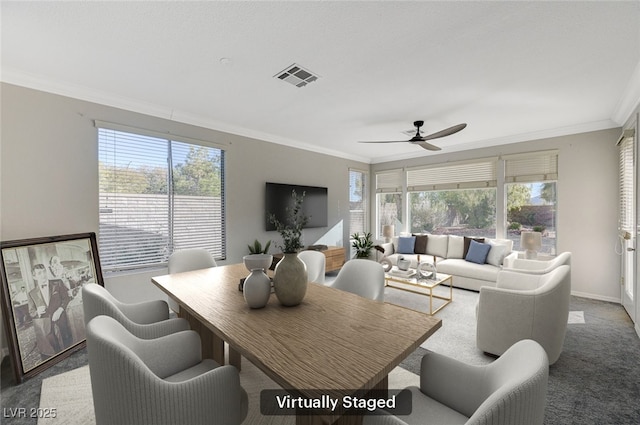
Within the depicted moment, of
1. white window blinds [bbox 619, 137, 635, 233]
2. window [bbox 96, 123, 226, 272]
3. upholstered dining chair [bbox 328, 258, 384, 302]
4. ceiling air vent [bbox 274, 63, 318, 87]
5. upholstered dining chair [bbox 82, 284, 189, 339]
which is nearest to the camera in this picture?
upholstered dining chair [bbox 82, 284, 189, 339]

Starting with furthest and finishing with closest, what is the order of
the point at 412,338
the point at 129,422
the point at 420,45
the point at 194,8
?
the point at 420,45 → the point at 194,8 → the point at 412,338 → the point at 129,422

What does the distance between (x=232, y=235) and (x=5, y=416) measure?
2.61 meters

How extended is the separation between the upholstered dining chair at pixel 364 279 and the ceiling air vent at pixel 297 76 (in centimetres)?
173

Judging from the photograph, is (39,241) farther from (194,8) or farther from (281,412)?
(281,412)

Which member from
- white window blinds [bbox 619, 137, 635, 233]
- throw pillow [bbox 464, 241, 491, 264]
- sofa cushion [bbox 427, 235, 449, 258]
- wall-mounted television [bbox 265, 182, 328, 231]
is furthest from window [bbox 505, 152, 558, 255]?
wall-mounted television [bbox 265, 182, 328, 231]

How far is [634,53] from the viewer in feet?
6.91

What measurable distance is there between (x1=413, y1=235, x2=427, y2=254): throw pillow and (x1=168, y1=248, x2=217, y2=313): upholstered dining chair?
3.96 meters

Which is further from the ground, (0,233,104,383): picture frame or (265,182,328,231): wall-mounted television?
(265,182,328,231): wall-mounted television

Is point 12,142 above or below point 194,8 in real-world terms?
below

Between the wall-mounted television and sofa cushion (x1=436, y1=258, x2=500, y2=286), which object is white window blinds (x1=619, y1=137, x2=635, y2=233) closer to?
sofa cushion (x1=436, y1=258, x2=500, y2=286)

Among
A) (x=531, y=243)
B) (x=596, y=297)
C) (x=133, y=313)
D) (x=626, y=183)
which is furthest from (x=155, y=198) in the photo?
(x=596, y=297)

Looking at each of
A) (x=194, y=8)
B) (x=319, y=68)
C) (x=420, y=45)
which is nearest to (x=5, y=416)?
(x=194, y=8)

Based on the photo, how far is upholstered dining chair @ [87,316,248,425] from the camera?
35.1 inches

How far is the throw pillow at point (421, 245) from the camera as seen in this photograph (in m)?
5.28
